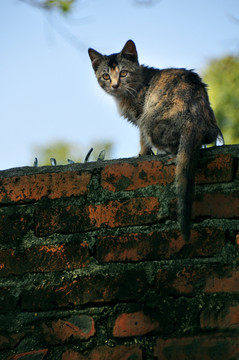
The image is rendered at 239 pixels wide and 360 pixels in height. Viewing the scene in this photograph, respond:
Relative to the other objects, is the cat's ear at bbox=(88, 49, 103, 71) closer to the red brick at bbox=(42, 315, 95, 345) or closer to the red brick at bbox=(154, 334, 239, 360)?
the red brick at bbox=(42, 315, 95, 345)

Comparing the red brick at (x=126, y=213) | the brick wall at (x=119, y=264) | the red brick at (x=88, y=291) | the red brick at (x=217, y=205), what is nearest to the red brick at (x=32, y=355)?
the brick wall at (x=119, y=264)

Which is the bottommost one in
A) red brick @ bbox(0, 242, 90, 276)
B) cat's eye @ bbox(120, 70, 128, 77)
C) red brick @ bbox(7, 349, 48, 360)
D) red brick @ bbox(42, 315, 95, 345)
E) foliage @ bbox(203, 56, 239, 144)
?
red brick @ bbox(7, 349, 48, 360)

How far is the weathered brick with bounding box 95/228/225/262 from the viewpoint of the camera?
1.56m

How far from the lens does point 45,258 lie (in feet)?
5.47

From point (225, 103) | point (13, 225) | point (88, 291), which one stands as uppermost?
point (225, 103)

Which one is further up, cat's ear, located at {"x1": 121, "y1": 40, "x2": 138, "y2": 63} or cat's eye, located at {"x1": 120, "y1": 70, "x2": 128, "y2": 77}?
cat's ear, located at {"x1": 121, "y1": 40, "x2": 138, "y2": 63}

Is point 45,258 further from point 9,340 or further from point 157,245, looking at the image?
point 157,245

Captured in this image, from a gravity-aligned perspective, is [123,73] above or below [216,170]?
above

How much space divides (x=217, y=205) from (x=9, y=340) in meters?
0.87

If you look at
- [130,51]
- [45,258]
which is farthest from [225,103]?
[45,258]

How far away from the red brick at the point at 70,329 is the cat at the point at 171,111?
45cm

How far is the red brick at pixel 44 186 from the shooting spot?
1.73 m

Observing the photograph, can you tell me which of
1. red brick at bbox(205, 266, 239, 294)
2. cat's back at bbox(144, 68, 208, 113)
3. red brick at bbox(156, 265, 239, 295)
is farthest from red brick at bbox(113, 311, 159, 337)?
cat's back at bbox(144, 68, 208, 113)

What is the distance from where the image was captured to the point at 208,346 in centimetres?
145
